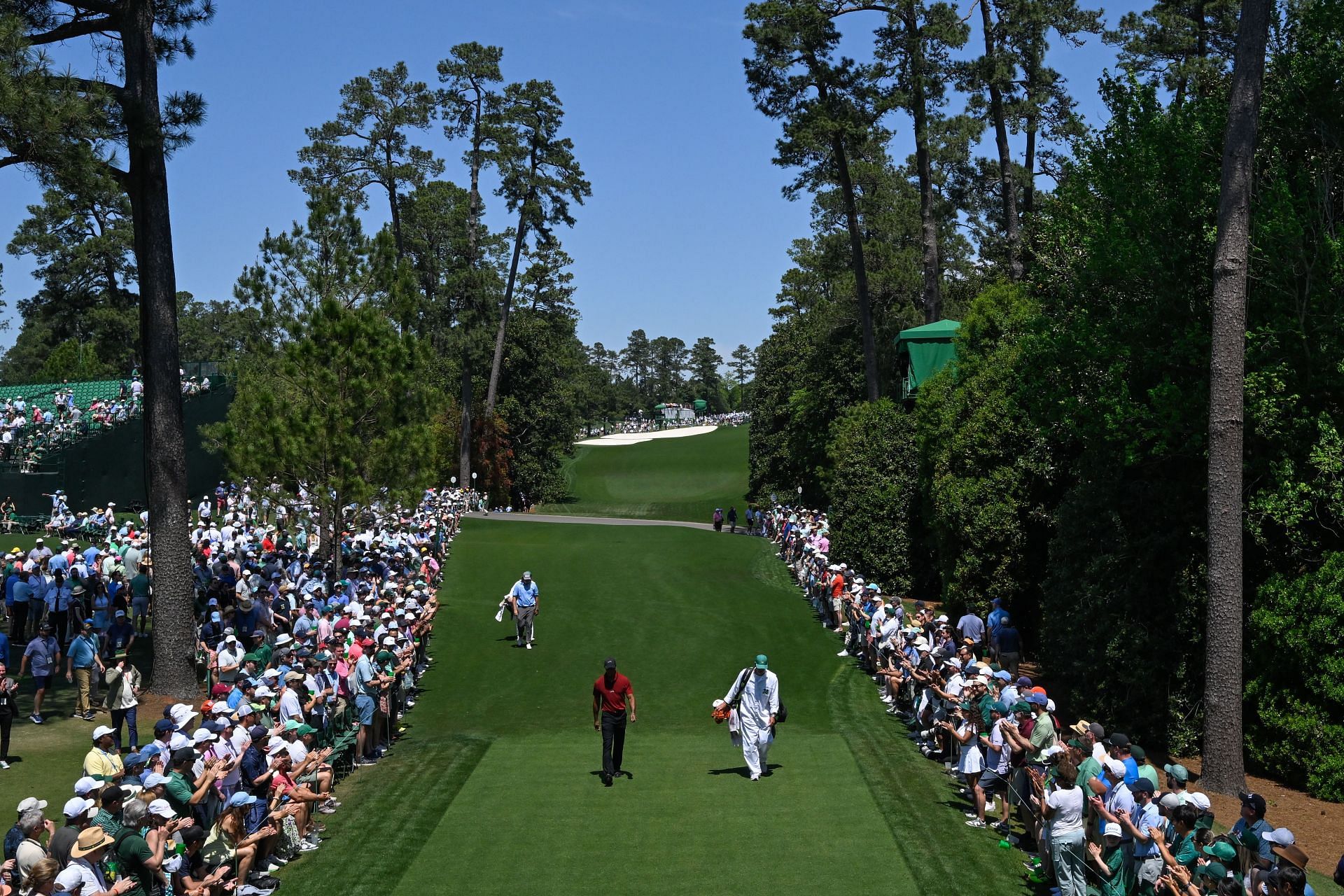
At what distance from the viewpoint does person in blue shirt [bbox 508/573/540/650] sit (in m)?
23.6

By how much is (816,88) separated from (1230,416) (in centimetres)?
2490

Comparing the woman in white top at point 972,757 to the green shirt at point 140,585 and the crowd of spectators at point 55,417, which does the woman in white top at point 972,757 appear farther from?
the crowd of spectators at point 55,417

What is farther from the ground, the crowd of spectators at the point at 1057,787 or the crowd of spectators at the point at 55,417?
the crowd of spectators at the point at 55,417

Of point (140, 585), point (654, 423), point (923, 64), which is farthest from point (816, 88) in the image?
point (654, 423)

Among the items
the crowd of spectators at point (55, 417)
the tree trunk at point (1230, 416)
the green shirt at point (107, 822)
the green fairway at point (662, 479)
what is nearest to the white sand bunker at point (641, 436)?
the green fairway at point (662, 479)

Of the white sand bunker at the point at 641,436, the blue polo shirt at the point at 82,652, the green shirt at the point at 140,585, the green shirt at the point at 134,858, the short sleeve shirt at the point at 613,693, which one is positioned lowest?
the green shirt at the point at 134,858

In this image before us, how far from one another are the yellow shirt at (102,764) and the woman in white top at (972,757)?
9.25 meters

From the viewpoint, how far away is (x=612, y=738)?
14.5m

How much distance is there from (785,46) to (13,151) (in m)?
24.9

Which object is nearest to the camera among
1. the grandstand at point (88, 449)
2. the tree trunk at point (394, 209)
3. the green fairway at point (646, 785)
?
the green fairway at point (646, 785)

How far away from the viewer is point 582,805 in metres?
13.5

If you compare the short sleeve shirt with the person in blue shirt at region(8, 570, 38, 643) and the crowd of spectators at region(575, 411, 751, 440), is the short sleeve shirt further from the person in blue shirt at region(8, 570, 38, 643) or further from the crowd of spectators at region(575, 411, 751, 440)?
the crowd of spectators at region(575, 411, 751, 440)

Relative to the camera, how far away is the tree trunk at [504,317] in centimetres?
5528

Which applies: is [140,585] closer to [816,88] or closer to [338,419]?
[338,419]
